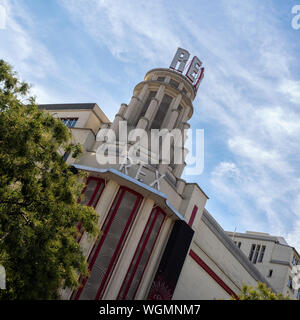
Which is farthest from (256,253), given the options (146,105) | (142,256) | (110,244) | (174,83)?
(110,244)

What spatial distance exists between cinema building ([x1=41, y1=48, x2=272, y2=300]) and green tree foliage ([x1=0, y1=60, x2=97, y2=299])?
184 inches

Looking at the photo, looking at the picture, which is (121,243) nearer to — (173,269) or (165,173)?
(173,269)

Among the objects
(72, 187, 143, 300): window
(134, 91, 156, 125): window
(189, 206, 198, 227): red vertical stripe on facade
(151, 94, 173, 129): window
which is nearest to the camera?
(72, 187, 143, 300): window

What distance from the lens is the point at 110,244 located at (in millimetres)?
22891

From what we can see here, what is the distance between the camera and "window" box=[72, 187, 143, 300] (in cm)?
2164

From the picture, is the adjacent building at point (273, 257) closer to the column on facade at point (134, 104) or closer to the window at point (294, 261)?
the window at point (294, 261)

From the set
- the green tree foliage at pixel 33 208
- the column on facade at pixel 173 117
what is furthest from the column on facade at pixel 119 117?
the green tree foliage at pixel 33 208

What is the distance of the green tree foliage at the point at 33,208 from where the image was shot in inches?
475

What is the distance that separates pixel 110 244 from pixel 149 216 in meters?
3.34

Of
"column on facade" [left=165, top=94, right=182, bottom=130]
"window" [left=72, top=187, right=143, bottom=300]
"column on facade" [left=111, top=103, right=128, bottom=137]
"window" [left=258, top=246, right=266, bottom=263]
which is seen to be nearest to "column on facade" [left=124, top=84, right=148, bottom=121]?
"column on facade" [left=111, top=103, right=128, bottom=137]

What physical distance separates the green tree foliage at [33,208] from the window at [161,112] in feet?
50.8

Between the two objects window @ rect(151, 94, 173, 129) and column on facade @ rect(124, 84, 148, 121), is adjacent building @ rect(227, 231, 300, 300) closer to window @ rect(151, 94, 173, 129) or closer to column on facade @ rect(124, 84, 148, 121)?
window @ rect(151, 94, 173, 129)

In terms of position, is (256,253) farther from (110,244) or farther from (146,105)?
(110,244)
